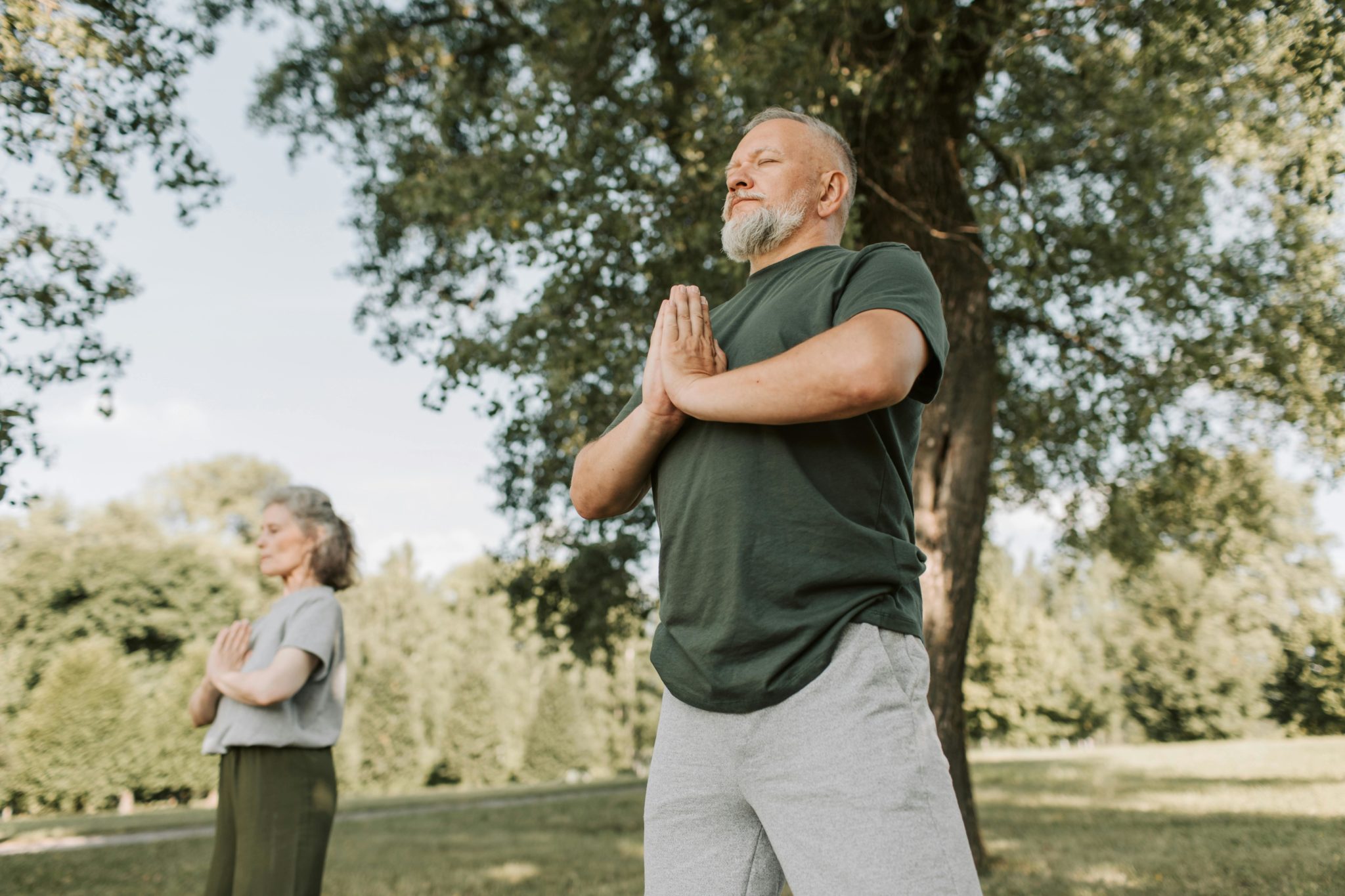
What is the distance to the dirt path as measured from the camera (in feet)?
40.3

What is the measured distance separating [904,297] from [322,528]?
2884 mm

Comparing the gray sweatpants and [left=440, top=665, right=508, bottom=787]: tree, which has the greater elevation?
the gray sweatpants

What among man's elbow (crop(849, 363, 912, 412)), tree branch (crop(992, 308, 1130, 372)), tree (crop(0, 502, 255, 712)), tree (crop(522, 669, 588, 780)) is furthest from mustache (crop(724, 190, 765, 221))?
tree (crop(522, 669, 588, 780))

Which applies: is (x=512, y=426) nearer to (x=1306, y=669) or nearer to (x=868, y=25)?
(x=868, y=25)

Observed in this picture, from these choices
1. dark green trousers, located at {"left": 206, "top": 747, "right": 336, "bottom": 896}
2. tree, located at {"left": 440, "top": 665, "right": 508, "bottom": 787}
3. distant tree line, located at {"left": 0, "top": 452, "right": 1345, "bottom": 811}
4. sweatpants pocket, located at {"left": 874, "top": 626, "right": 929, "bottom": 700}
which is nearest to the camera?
sweatpants pocket, located at {"left": 874, "top": 626, "right": 929, "bottom": 700}

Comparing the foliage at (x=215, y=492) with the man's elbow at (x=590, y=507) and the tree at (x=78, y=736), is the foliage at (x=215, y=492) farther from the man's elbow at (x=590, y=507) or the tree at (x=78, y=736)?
the man's elbow at (x=590, y=507)

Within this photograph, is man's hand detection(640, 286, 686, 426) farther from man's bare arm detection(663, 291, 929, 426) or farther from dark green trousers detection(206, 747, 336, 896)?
dark green trousers detection(206, 747, 336, 896)

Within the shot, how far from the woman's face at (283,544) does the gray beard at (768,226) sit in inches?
96.3

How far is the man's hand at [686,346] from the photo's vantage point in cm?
190

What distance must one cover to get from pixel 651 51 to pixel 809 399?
9.67m

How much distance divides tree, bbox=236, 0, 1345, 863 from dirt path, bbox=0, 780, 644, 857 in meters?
6.21

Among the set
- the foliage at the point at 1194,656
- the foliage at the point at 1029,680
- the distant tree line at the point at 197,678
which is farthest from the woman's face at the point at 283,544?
the foliage at the point at 1029,680

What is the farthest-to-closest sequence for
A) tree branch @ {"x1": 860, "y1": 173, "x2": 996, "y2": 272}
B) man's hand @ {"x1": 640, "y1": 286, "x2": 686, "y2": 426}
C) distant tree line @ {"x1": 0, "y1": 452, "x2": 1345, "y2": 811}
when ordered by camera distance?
1. distant tree line @ {"x1": 0, "y1": 452, "x2": 1345, "y2": 811}
2. tree branch @ {"x1": 860, "y1": 173, "x2": 996, "y2": 272}
3. man's hand @ {"x1": 640, "y1": 286, "x2": 686, "y2": 426}

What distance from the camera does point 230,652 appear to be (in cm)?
368
